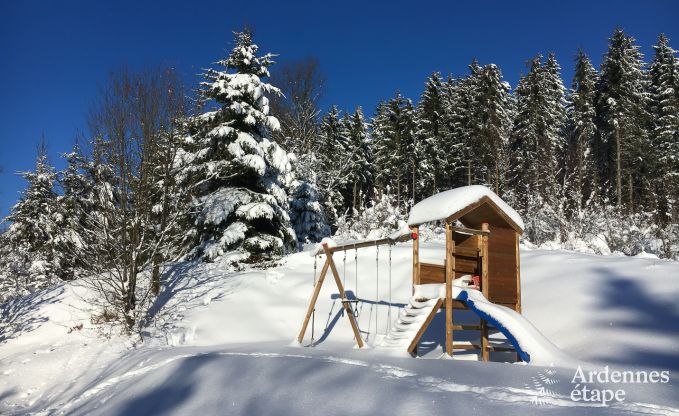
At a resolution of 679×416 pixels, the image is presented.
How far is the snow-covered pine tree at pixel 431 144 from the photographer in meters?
39.7

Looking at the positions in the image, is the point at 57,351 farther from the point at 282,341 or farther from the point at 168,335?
the point at 282,341

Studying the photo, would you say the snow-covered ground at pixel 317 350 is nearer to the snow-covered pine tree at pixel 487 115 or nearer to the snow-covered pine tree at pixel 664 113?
the snow-covered pine tree at pixel 664 113

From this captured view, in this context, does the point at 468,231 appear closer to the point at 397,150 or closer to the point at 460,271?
the point at 460,271

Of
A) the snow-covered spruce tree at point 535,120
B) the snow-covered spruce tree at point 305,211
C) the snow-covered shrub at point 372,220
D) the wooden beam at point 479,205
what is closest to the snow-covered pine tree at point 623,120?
the snow-covered spruce tree at point 535,120

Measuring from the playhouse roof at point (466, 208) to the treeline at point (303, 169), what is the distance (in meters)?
6.57

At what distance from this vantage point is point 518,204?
29.2 m

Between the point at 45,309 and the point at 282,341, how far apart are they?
759 cm

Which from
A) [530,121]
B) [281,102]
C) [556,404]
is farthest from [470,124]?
[556,404]

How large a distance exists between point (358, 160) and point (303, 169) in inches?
712

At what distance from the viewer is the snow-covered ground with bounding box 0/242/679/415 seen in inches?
199

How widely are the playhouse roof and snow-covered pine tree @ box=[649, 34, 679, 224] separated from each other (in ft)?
66.9

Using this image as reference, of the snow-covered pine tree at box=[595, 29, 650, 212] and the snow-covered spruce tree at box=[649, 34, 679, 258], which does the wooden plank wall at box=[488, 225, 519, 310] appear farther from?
the snow-covered pine tree at box=[595, 29, 650, 212]

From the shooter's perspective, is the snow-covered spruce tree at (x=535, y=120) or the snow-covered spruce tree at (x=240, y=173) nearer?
the snow-covered spruce tree at (x=240, y=173)

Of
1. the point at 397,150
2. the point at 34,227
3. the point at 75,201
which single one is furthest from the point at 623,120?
the point at 34,227
